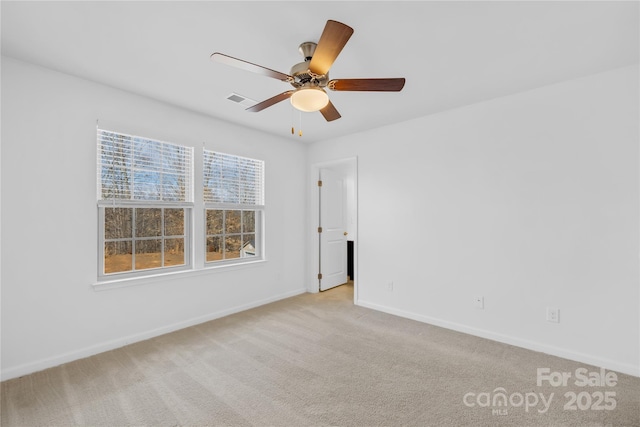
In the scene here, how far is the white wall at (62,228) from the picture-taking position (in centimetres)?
229

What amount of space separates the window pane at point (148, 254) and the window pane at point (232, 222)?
0.87 meters

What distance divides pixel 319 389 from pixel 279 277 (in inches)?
93.5

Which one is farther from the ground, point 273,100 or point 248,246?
point 273,100

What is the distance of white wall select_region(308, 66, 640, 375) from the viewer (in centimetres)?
242

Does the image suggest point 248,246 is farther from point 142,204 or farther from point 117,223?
point 117,223

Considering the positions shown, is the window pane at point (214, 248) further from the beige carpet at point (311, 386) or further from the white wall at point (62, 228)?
the beige carpet at point (311, 386)

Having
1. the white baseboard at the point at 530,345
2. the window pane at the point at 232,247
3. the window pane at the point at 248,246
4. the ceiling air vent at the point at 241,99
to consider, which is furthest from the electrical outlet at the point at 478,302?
the ceiling air vent at the point at 241,99

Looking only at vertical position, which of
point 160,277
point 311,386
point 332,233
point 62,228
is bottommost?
point 311,386

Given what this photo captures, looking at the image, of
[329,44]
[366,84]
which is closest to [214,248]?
[366,84]

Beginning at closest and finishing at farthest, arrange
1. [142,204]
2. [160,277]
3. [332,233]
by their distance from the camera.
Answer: [142,204] → [160,277] → [332,233]

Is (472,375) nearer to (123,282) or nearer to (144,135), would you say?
(123,282)

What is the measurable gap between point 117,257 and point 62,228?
0.54 metres

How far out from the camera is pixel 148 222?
10.2 feet

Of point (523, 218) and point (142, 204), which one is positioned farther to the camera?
point (142, 204)
